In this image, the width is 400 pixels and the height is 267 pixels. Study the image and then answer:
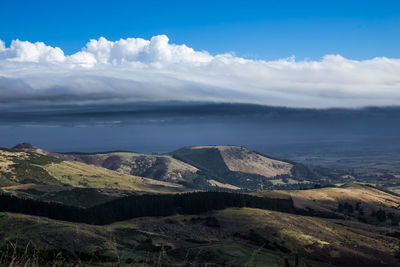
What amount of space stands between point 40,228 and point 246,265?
185 m

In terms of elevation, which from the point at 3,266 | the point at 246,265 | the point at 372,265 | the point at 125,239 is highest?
the point at 246,265

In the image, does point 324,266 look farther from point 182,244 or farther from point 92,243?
point 92,243

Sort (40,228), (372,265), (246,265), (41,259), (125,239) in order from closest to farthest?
(246,265)
(41,259)
(40,228)
(125,239)
(372,265)

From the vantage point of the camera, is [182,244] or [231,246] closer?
[231,246]

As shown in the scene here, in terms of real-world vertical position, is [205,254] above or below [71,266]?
below

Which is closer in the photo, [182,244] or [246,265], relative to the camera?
[246,265]

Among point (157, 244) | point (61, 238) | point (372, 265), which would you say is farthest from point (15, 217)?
point (372, 265)

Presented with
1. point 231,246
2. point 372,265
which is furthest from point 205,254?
point 372,265

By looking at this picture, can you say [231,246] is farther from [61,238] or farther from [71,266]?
[71,266]

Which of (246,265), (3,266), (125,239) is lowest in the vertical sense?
(125,239)

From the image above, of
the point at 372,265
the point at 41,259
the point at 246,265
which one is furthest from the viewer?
the point at 372,265

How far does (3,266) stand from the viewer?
12.6m

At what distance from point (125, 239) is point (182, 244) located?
93.5ft

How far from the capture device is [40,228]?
572 feet
